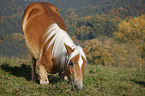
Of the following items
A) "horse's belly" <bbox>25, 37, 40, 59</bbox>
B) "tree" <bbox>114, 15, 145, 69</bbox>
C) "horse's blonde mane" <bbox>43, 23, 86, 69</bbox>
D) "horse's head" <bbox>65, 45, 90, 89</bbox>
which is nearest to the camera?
"horse's head" <bbox>65, 45, 90, 89</bbox>

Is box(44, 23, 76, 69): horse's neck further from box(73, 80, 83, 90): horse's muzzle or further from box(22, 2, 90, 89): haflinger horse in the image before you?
box(73, 80, 83, 90): horse's muzzle

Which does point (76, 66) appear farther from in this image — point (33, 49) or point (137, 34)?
point (137, 34)

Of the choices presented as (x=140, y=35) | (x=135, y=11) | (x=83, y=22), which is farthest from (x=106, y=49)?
(x=135, y=11)

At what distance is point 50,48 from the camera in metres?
4.47

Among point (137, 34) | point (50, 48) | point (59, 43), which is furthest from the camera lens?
point (137, 34)

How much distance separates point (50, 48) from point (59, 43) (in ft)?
1.19

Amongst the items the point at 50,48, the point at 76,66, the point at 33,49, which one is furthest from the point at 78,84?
the point at 33,49

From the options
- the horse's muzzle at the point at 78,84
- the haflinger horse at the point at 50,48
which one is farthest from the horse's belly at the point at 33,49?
the horse's muzzle at the point at 78,84

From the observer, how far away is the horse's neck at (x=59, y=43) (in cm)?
407

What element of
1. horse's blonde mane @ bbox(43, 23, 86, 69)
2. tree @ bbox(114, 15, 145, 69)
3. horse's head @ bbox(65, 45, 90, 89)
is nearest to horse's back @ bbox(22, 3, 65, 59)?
horse's blonde mane @ bbox(43, 23, 86, 69)

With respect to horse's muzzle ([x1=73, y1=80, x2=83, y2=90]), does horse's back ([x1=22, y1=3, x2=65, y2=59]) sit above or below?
above

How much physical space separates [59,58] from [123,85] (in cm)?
284

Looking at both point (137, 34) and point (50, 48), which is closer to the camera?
point (50, 48)

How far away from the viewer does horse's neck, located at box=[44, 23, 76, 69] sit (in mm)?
4070
